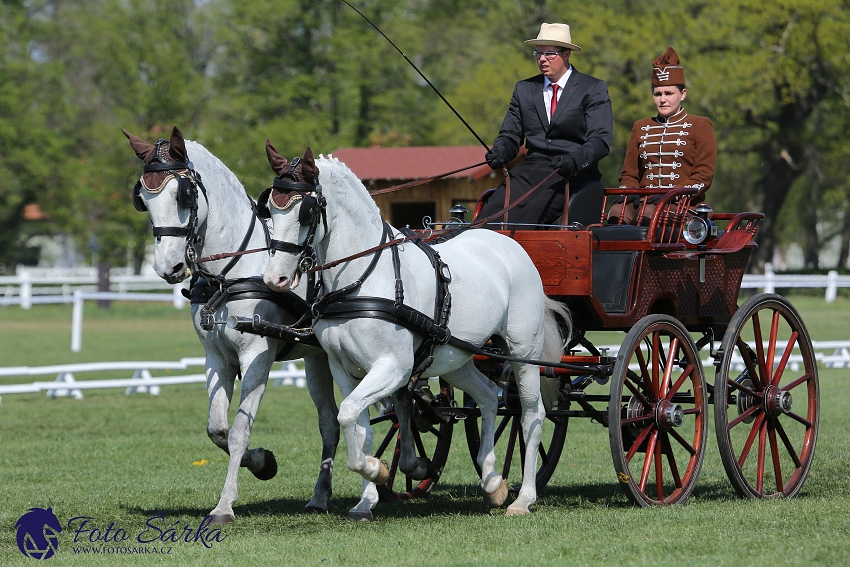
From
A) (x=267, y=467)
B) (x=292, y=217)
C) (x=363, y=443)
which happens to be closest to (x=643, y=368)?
(x=363, y=443)

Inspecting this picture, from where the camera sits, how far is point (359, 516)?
6820 mm

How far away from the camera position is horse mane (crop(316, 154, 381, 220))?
635cm

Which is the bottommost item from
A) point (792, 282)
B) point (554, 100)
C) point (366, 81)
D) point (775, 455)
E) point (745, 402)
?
point (792, 282)

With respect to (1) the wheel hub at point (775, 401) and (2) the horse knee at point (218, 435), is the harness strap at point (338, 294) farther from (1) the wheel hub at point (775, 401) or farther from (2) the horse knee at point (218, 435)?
(1) the wheel hub at point (775, 401)

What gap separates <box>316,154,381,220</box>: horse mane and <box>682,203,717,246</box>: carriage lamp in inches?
83.1

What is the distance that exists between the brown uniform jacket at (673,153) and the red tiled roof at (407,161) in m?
15.4

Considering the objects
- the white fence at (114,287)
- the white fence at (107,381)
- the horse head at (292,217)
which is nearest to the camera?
the horse head at (292,217)

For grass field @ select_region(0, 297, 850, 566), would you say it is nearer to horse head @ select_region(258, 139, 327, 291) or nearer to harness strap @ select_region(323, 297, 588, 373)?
harness strap @ select_region(323, 297, 588, 373)

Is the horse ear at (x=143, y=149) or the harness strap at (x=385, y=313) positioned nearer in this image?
the harness strap at (x=385, y=313)

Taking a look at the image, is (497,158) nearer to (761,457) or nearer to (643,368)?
(643,368)

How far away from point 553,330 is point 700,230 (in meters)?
1.13

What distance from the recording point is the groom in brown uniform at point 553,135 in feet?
25.5

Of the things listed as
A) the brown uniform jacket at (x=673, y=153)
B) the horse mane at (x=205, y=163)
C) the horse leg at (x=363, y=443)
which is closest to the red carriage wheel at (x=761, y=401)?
the brown uniform jacket at (x=673, y=153)

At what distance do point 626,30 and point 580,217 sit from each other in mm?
32046
